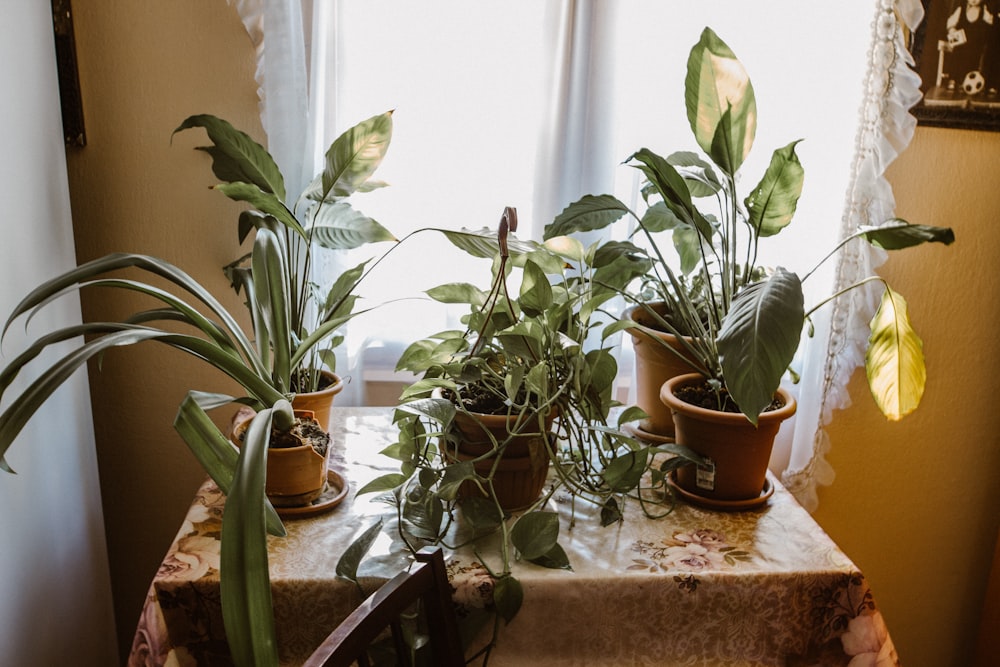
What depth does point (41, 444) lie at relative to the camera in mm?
1176

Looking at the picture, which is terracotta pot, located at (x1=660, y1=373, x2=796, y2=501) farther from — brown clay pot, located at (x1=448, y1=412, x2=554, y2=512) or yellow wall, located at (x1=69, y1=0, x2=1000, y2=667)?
yellow wall, located at (x1=69, y1=0, x2=1000, y2=667)

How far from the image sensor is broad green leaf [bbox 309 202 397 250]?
1.31m

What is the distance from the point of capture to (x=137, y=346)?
1561 mm

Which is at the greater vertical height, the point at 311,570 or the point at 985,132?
the point at 985,132

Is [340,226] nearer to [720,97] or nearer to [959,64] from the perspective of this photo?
[720,97]

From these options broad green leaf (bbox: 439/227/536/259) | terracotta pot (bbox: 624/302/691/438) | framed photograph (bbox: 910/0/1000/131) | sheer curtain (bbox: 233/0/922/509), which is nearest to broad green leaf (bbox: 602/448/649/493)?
terracotta pot (bbox: 624/302/691/438)

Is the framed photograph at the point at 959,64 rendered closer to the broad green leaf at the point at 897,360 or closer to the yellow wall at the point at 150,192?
the broad green leaf at the point at 897,360

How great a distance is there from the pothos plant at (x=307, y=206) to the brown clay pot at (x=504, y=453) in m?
0.26

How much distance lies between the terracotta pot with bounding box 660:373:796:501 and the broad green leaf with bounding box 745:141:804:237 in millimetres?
273

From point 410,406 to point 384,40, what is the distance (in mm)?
778

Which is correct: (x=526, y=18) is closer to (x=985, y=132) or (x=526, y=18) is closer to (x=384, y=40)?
(x=384, y=40)

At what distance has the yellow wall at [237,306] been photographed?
56.5 inches

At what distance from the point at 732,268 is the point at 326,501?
735 millimetres

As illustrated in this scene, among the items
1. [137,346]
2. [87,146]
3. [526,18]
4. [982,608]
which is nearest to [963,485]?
[982,608]
